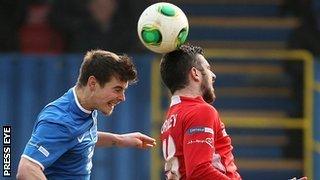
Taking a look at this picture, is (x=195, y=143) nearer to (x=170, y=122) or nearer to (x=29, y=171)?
(x=170, y=122)

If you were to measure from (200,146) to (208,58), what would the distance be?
16.7 feet

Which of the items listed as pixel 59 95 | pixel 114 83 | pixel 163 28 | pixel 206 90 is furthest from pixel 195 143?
pixel 59 95

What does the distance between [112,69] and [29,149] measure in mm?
682

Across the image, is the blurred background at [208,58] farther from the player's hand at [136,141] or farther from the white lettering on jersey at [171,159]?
the white lettering on jersey at [171,159]

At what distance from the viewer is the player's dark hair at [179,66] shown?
630 centimetres

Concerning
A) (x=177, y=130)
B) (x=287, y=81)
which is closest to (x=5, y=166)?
(x=177, y=130)

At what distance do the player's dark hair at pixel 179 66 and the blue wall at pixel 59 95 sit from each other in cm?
416

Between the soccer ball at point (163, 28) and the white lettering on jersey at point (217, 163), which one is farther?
the soccer ball at point (163, 28)

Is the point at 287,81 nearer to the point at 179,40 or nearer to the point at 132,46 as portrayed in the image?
the point at 132,46

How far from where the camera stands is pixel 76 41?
10.8 metres

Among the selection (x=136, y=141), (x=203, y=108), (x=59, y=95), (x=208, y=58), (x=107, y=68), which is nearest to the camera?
(x=203, y=108)

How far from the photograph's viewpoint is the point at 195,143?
5.99 m

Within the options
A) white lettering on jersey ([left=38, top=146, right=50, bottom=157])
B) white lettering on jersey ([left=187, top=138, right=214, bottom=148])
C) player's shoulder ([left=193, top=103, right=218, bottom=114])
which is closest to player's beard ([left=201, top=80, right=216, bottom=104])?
player's shoulder ([left=193, top=103, right=218, bottom=114])

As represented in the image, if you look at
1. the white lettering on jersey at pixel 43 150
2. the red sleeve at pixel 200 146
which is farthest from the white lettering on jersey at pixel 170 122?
the white lettering on jersey at pixel 43 150
